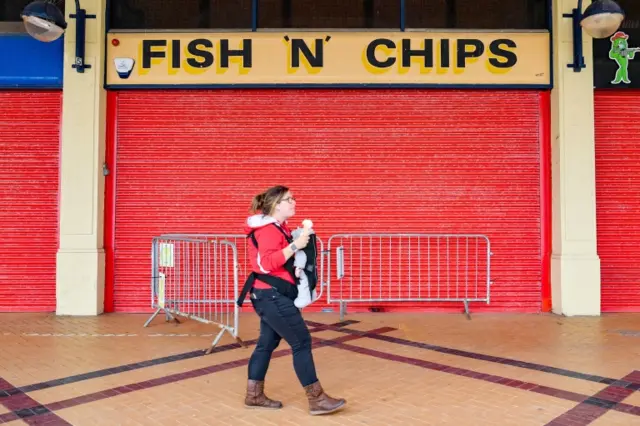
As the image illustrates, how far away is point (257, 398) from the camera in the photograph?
4293mm

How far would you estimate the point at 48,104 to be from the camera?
871 cm

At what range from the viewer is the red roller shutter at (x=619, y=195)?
28.4 ft

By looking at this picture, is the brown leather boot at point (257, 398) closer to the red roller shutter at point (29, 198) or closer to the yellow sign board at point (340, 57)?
the yellow sign board at point (340, 57)

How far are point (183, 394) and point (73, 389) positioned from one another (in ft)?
3.28

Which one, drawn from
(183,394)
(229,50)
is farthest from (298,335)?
(229,50)

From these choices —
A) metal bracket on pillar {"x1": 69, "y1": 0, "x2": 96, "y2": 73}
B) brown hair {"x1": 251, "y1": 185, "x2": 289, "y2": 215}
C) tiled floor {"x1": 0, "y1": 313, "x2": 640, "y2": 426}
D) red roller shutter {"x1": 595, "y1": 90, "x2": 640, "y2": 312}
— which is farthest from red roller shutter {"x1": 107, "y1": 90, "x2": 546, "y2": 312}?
brown hair {"x1": 251, "y1": 185, "x2": 289, "y2": 215}

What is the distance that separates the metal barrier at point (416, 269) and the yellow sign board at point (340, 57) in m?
2.52

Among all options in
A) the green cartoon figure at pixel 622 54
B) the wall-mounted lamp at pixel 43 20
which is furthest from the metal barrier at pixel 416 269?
the wall-mounted lamp at pixel 43 20

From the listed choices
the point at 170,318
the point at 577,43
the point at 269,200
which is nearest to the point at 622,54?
the point at 577,43

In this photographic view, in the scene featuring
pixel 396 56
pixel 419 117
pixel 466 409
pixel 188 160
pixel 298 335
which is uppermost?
pixel 396 56

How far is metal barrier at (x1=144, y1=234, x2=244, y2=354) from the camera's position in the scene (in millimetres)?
7449

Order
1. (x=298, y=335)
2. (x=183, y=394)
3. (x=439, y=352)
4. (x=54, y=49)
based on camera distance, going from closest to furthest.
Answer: (x=298, y=335), (x=183, y=394), (x=439, y=352), (x=54, y=49)

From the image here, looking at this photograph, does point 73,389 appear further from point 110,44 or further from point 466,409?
point 110,44

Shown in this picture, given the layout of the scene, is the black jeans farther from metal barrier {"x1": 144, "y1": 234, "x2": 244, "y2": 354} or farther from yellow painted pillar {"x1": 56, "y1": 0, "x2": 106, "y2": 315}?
yellow painted pillar {"x1": 56, "y1": 0, "x2": 106, "y2": 315}
